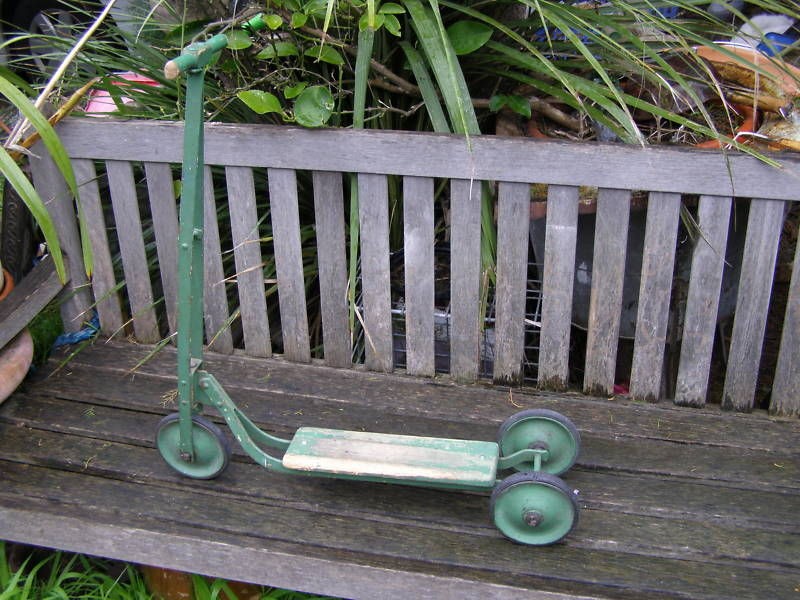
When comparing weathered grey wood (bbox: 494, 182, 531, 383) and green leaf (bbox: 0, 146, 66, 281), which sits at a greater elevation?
green leaf (bbox: 0, 146, 66, 281)

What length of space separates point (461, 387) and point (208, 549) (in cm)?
88

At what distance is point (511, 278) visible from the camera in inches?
89.4

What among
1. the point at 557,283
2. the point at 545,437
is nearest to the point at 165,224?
the point at 557,283

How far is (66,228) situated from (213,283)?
0.48m

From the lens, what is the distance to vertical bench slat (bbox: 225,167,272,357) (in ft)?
7.67

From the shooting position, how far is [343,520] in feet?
6.28

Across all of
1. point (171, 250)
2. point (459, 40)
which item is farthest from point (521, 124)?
point (171, 250)

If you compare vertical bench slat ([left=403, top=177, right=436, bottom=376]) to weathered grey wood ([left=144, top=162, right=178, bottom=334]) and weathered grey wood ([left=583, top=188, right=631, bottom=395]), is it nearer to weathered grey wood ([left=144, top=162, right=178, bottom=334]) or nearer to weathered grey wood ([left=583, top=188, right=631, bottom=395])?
weathered grey wood ([left=583, top=188, right=631, bottom=395])

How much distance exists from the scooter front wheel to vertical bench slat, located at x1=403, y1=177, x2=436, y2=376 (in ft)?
2.13

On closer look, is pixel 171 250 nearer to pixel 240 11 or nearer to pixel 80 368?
pixel 80 368

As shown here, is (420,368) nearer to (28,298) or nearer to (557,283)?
(557,283)

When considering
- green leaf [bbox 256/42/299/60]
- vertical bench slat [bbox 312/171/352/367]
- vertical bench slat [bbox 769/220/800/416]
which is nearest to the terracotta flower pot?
vertical bench slat [bbox 312/171/352/367]

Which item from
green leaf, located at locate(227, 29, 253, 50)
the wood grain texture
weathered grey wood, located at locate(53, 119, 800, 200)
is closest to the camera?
the wood grain texture

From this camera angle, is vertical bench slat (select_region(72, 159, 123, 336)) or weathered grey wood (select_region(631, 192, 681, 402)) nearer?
weathered grey wood (select_region(631, 192, 681, 402))
